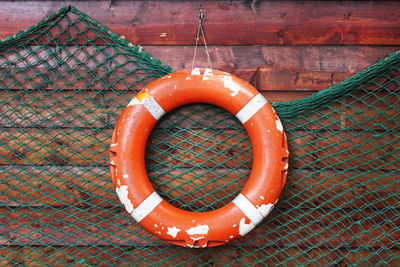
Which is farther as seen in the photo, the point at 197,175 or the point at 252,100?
the point at 197,175

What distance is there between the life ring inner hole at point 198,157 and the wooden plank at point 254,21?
1.15 feet

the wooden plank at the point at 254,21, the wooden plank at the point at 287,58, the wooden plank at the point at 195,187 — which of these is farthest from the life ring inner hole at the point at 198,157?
the wooden plank at the point at 254,21

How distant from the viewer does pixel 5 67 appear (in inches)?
55.7

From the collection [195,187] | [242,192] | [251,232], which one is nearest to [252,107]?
[242,192]

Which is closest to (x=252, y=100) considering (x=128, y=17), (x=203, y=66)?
(x=203, y=66)

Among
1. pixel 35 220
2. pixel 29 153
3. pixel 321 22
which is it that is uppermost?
pixel 321 22

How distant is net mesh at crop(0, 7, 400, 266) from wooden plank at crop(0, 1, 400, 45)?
9 centimetres

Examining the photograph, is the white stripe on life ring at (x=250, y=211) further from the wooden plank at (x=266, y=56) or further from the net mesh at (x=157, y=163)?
the wooden plank at (x=266, y=56)

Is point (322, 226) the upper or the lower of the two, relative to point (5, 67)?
lower

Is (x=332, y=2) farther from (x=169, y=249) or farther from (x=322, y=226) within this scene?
(x=169, y=249)

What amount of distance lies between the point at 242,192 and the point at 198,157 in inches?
10.5

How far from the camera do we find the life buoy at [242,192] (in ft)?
4.00

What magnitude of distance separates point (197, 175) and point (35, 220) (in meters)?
0.79

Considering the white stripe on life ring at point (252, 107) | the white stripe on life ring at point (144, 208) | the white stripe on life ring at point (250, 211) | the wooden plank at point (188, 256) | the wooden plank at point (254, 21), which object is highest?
the wooden plank at point (254, 21)
